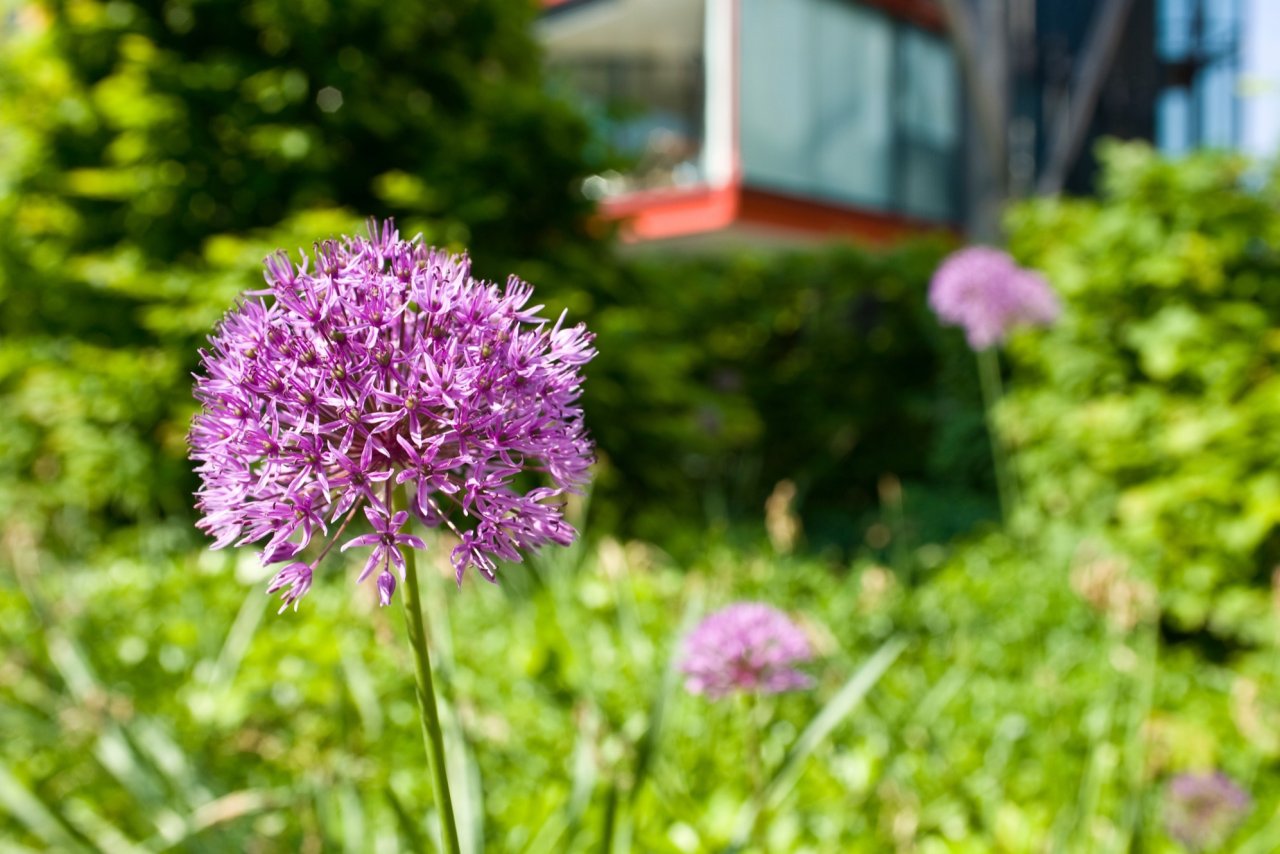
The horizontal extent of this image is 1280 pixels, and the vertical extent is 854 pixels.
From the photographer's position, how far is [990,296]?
4477 millimetres

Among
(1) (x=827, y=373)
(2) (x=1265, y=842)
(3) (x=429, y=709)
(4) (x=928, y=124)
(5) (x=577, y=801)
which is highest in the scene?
(3) (x=429, y=709)

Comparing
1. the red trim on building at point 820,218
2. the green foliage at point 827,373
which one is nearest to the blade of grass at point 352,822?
the green foliage at point 827,373

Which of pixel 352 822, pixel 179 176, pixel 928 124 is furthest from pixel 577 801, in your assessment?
pixel 928 124

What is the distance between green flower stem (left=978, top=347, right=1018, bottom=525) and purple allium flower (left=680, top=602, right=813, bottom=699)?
16.4 feet

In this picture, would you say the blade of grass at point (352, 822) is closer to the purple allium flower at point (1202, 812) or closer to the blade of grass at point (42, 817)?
the blade of grass at point (42, 817)

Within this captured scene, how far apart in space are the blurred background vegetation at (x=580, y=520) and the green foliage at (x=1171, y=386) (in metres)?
0.02

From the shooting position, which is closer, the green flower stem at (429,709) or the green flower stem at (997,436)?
the green flower stem at (429,709)

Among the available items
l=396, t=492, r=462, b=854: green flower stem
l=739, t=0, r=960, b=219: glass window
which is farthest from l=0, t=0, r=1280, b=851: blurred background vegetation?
l=739, t=0, r=960, b=219: glass window

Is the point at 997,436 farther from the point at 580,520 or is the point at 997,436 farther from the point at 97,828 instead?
the point at 97,828

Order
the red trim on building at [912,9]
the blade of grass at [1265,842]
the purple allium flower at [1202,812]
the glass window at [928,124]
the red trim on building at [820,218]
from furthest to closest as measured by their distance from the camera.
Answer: the glass window at [928,124] < the red trim on building at [912,9] < the red trim on building at [820,218] < the purple allium flower at [1202,812] < the blade of grass at [1265,842]

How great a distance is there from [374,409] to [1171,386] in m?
5.53

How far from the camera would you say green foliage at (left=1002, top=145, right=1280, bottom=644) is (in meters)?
5.00

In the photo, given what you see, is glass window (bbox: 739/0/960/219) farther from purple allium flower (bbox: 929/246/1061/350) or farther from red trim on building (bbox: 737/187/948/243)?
purple allium flower (bbox: 929/246/1061/350)

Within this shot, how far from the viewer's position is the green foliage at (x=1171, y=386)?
16.4 ft
